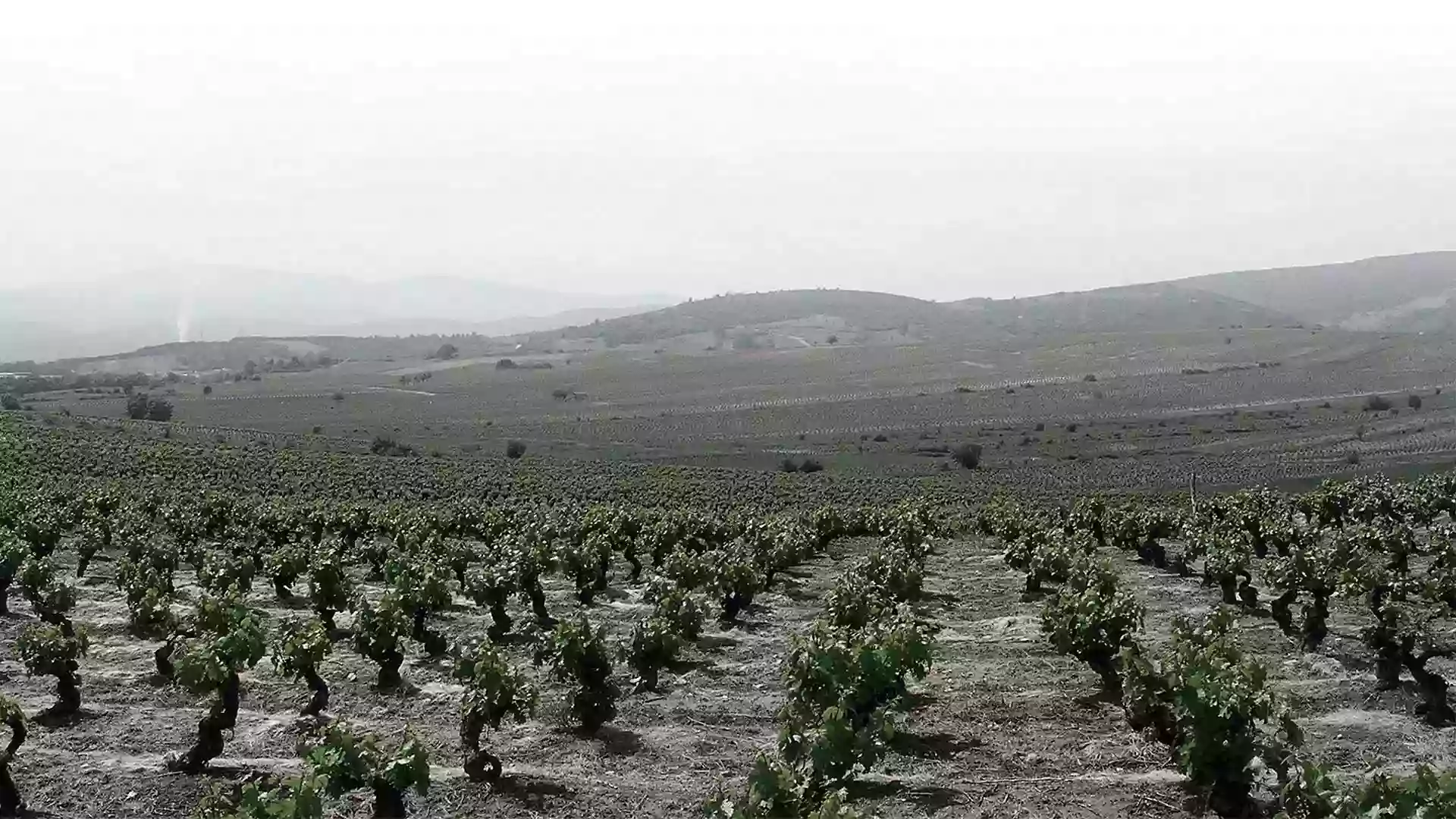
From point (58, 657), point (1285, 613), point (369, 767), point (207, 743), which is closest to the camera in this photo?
point (369, 767)

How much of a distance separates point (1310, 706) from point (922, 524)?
2504cm

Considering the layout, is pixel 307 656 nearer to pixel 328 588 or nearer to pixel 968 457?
pixel 328 588

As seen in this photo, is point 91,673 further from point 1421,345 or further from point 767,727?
point 1421,345

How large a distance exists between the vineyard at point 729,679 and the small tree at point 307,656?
5 centimetres

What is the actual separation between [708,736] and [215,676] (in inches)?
259

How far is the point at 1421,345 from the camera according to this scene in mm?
141500

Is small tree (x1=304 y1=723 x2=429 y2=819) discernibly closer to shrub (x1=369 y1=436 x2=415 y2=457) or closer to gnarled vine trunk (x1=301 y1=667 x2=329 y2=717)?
gnarled vine trunk (x1=301 y1=667 x2=329 y2=717)

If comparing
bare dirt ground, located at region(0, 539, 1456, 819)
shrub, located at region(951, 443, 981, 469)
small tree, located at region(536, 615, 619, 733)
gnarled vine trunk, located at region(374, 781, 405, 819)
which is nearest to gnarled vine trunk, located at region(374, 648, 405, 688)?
bare dirt ground, located at region(0, 539, 1456, 819)

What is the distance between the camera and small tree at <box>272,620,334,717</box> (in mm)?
16438

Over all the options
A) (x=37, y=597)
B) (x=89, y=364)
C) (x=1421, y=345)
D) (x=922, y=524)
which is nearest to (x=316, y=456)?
(x=922, y=524)

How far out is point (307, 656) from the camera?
54.0 ft

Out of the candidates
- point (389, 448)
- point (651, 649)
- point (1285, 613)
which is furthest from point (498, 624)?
point (389, 448)

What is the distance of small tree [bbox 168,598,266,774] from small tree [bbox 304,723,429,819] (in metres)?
2.90

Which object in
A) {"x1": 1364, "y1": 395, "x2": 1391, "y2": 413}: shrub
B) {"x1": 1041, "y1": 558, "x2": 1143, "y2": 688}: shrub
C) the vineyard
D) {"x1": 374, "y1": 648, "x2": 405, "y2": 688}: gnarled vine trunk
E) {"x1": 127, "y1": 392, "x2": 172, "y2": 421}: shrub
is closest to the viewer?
the vineyard
